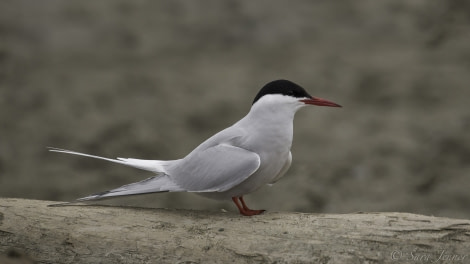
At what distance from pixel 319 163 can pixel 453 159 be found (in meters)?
1.43

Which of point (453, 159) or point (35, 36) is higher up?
point (35, 36)

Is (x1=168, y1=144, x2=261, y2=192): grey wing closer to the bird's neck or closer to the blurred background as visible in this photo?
the bird's neck

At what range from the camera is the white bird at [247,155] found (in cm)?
367

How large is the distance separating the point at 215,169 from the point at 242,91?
4.96 m

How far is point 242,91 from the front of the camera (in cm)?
861

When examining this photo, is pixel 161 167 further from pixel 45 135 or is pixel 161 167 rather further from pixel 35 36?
pixel 35 36

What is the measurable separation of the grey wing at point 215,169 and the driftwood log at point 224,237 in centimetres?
22

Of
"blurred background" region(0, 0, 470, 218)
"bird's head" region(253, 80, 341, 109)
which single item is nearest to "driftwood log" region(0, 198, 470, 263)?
"bird's head" region(253, 80, 341, 109)

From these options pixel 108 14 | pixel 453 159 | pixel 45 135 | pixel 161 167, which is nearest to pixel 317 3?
pixel 108 14

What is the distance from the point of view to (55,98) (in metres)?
8.64

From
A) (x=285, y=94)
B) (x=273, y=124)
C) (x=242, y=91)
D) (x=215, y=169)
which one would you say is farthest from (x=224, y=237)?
(x=242, y=91)

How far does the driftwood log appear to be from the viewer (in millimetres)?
3498

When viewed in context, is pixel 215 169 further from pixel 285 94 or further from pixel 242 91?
pixel 242 91

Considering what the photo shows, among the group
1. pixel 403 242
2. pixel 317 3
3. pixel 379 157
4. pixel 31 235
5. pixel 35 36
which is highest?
pixel 317 3
